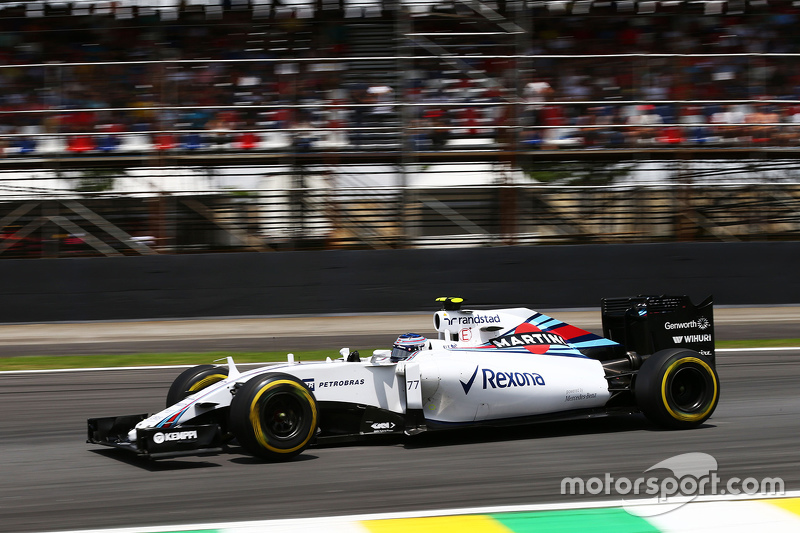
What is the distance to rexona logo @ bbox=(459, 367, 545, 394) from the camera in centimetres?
556

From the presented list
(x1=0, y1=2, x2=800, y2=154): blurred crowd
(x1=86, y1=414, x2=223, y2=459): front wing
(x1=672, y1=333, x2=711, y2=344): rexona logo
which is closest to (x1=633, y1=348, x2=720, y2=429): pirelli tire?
(x1=672, y1=333, x2=711, y2=344): rexona logo

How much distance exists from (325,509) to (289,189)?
33.8 feet

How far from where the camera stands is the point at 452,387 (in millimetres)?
5531

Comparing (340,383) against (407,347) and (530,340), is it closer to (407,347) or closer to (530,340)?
(407,347)

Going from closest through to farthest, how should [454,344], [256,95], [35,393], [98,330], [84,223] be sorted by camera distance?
[454,344], [35,393], [98,330], [84,223], [256,95]

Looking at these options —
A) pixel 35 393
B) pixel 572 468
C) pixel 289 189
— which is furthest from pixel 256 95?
pixel 572 468

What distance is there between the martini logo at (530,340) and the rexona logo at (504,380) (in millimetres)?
325

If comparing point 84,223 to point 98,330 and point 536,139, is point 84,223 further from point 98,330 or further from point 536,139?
point 536,139

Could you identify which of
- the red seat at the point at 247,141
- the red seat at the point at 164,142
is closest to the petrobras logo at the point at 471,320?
the red seat at the point at 247,141

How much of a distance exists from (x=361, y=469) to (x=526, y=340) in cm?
164

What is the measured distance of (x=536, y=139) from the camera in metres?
14.6

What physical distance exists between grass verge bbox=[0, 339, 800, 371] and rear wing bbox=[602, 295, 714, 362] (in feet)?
13.0

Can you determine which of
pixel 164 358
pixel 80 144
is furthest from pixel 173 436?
pixel 80 144

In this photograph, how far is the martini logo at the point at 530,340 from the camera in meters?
6.02
